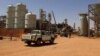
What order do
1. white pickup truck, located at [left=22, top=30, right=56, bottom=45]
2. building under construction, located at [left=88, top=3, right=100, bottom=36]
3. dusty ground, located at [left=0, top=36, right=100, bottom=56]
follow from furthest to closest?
building under construction, located at [left=88, top=3, right=100, bottom=36] < white pickup truck, located at [left=22, top=30, right=56, bottom=45] < dusty ground, located at [left=0, top=36, right=100, bottom=56]

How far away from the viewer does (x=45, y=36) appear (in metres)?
27.9

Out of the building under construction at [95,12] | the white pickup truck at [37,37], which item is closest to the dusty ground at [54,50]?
the white pickup truck at [37,37]

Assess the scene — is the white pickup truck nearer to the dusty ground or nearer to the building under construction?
the dusty ground

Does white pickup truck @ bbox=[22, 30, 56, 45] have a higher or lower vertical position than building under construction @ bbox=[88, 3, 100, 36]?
lower

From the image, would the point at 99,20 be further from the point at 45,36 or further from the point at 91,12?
the point at 45,36

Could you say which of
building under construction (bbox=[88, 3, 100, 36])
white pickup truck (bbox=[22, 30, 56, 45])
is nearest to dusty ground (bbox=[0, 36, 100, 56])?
white pickup truck (bbox=[22, 30, 56, 45])

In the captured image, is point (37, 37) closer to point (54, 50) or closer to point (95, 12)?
point (54, 50)

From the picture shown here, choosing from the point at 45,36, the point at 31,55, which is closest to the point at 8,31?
the point at 45,36

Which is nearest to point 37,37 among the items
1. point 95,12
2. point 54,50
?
point 54,50

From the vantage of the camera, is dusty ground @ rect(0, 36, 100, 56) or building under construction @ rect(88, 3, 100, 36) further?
building under construction @ rect(88, 3, 100, 36)

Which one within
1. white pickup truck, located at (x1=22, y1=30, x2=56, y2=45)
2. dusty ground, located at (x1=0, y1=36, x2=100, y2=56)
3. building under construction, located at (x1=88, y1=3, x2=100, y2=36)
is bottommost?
dusty ground, located at (x1=0, y1=36, x2=100, y2=56)

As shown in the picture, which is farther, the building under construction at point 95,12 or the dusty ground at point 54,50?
the building under construction at point 95,12

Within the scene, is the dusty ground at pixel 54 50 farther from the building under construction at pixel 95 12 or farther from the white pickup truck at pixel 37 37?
the building under construction at pixel 95 12

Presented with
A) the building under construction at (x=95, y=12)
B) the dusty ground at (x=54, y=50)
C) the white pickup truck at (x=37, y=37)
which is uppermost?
the building under construction at (x=95, y=12)
